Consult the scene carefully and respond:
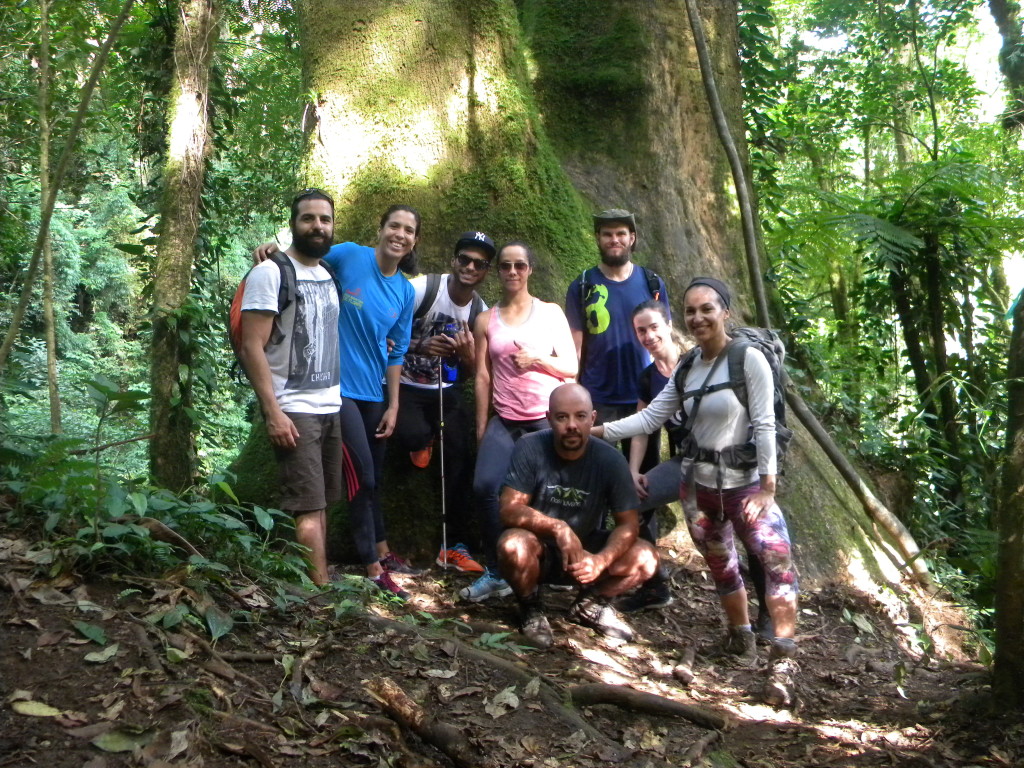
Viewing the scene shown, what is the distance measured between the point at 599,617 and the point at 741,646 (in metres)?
0.79

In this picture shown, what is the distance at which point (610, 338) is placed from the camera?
578 centimetres

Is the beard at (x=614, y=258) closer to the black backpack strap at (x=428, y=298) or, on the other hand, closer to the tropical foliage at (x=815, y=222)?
the black backpack strap at (x=428, y=298)

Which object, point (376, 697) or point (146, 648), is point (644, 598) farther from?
point (146, 648)

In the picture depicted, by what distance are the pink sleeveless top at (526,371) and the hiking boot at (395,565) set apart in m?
1.19

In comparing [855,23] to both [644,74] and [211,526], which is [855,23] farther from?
[211,526]

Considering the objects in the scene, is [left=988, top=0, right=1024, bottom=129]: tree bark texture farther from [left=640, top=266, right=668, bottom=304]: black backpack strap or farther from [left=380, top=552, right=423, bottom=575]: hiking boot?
[left=380, top=552, right=423, bottom=575]: hiking boot

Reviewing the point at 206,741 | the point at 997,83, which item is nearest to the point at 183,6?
the point at 206,741

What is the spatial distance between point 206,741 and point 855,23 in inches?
628

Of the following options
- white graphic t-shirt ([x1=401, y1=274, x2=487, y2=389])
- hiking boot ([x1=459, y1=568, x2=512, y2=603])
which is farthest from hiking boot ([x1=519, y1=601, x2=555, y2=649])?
white graphic t-shirt ([x1=401, y1=274, x2=487, y2=389])

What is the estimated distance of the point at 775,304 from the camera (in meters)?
8.78

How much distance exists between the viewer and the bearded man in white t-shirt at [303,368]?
4727 mm

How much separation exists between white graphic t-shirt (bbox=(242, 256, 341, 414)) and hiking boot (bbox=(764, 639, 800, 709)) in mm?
2642

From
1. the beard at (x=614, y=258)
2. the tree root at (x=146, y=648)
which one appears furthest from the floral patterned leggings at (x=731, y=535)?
the tree root at (x=146, y=648)

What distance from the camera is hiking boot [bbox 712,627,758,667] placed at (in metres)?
4.98
